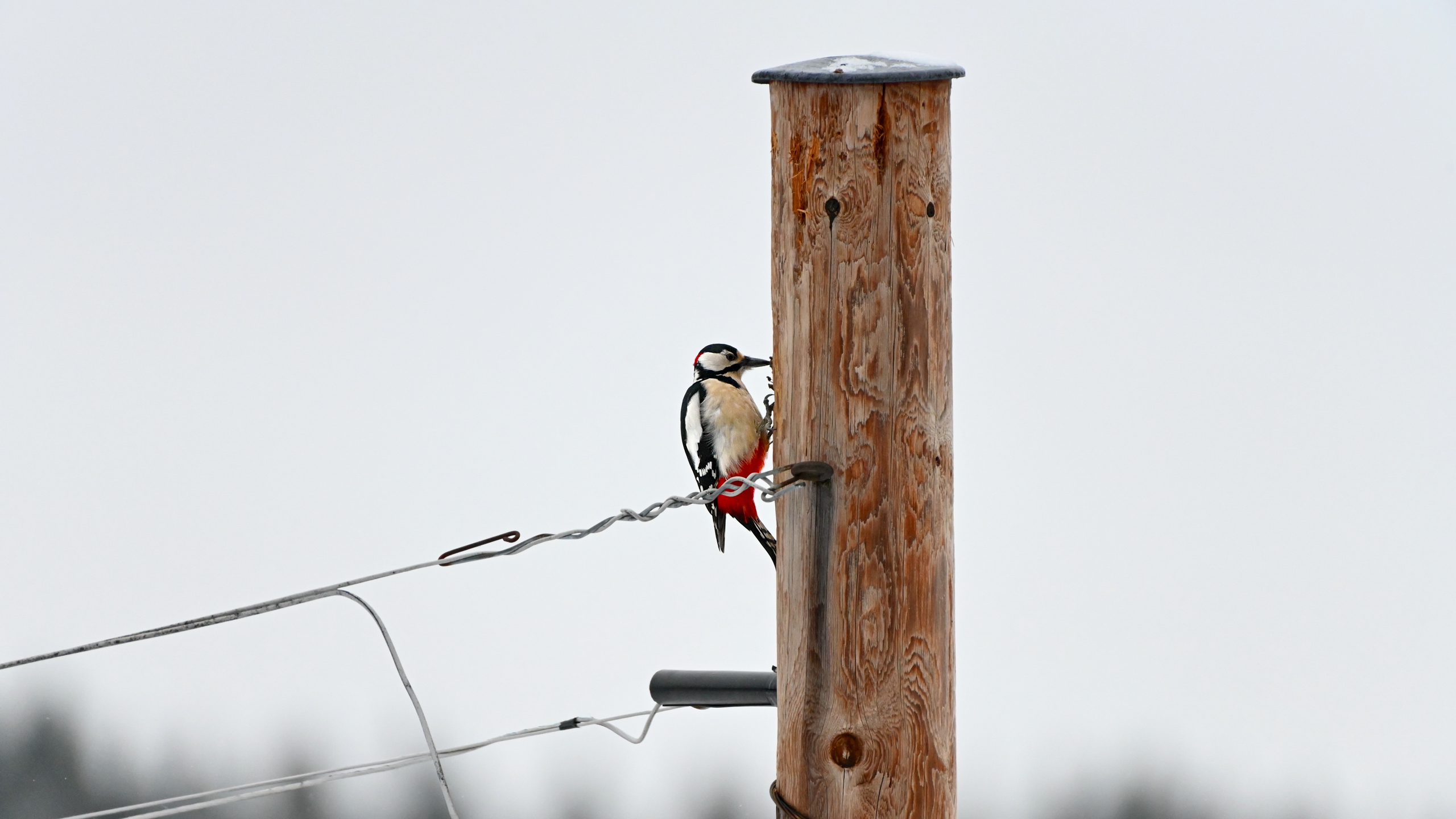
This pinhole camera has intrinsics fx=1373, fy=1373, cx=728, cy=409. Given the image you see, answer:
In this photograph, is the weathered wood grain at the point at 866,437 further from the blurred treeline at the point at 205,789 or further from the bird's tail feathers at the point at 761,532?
the blurred treeline at the point at 205,789

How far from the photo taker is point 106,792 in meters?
28.2

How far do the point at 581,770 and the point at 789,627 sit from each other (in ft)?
107

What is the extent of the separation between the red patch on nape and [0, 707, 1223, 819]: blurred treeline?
22.1m

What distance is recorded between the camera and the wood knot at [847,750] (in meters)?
2.64

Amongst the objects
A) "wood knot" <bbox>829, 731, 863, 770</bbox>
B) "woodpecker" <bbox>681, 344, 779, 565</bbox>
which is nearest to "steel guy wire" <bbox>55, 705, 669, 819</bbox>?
"wood knot" <bbox>829, 731, 863, 770</bbox>

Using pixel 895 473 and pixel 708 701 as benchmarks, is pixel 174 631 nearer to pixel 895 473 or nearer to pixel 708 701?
pixel 708 701

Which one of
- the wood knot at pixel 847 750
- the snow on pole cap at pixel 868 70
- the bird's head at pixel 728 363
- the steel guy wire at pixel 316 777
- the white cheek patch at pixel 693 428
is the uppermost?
the snow on pole cap at pixel 868 70

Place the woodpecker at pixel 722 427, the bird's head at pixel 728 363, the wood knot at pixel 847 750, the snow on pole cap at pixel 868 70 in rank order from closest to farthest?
the snow on pole cap at pixel 868 70, the wood knot at pixel 847 750, the woodpecker at pixel 722 427, the bird's head at pixel 728 363

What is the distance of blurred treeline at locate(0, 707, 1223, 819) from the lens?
27016 mm

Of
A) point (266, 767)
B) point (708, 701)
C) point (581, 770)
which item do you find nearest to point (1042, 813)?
point (581, 770)

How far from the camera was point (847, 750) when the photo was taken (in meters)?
2.64

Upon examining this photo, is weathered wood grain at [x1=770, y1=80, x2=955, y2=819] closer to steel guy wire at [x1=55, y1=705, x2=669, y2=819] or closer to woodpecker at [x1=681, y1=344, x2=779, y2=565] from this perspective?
steel guy wire at [x1=55, y1=705, x2=669, y2=819]

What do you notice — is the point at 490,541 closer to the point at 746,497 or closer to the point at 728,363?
the point at 746,497

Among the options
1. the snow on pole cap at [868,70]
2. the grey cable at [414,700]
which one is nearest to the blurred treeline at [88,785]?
the grey cable at [414,700]
